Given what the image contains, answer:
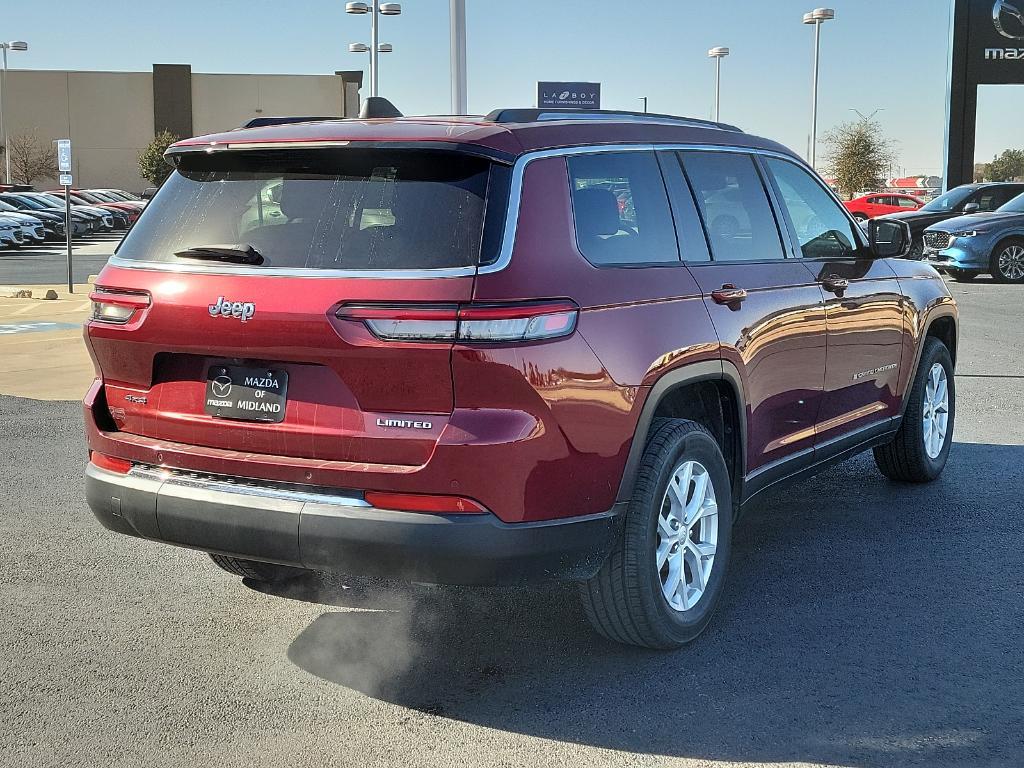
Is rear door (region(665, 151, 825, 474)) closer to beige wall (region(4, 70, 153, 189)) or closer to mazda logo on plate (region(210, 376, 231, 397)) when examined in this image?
mazda logo on plate (region(210, 376, 231, 397))

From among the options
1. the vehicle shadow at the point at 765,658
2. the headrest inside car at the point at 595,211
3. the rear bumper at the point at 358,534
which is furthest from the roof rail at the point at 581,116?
the vehicle shadow at the point at 765,658

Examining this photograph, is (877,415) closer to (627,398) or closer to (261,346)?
(627,398)

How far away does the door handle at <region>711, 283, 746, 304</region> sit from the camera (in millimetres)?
4590

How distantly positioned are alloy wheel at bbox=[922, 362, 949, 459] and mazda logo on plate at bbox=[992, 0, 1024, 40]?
34803 millimetres

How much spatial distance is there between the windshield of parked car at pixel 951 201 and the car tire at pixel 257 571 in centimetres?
2091

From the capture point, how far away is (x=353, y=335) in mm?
3699

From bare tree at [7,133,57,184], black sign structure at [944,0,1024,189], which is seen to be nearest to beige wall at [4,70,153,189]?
bare tree at [7,133,57,184]

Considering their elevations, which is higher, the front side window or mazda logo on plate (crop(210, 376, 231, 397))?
the front side window

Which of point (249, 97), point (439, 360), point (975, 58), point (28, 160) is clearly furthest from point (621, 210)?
point (249, 97)

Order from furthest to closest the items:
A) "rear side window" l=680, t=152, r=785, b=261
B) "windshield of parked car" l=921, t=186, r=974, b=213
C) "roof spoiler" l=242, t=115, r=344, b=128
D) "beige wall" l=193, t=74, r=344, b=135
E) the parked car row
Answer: "beige wall" l=193, t=74, r=344, b=135 < the parked car row < "windshield of parked car" l=921, t=186, r=974, b=213 < "rear side window" l=680, t=152, r=785, b=261 < "roof spoiler" l=242, t=115, r=344, b=128

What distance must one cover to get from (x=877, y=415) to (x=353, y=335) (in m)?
3.26

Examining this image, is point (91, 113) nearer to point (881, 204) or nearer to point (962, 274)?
point (881, 204)

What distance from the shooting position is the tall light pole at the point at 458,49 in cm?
1609

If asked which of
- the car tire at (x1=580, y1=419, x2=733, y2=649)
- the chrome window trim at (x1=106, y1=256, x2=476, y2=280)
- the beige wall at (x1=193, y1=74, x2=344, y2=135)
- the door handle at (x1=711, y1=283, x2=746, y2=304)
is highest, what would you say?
the beige wall at (x1=193, y1=74, x2=344, y2=135)
